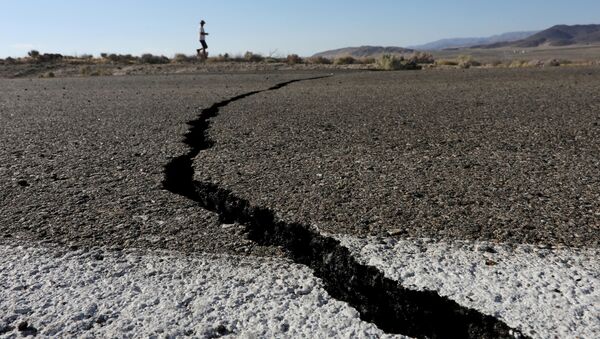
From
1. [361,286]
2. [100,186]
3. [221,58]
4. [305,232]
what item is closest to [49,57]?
[221,58]

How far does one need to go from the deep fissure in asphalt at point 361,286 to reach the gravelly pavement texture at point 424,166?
0.33 ft

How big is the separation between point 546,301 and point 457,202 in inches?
34.5

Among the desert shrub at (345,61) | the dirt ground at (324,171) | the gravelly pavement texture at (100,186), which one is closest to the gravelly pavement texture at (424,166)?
the dirt ground at (324,171)

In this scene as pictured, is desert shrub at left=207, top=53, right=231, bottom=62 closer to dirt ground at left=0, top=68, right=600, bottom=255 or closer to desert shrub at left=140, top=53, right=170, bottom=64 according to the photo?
desert shrub at left=140, top=53, right=170, bottom=64

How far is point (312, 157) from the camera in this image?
3.28 meters

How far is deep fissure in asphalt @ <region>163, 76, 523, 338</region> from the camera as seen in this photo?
144 centimetres

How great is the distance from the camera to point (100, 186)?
8.84 ft

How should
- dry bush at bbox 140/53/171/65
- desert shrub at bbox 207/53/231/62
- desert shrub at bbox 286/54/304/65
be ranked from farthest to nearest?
dry bush at bbox 140/53/171/65, desert shrub at bbox 207/53/231/62, desert shrub at bbox 286/54/304/65

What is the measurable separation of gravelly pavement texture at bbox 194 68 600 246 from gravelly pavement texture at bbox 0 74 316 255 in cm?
32

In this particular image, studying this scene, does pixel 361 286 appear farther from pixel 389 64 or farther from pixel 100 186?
pixel 389 64

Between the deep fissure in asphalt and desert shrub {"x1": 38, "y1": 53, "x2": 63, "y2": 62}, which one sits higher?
the deep fissure in asphalt

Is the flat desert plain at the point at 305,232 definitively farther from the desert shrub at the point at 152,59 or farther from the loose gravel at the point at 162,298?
the desert shrub at the point at 152,59

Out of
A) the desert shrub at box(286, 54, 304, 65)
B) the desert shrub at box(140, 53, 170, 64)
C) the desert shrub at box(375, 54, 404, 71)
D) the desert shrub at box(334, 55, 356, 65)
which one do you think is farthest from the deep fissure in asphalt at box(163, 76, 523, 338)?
the desert shrub at box(140, 53, 170, 64)

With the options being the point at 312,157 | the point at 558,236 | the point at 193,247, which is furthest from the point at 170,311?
the point at 312,157
